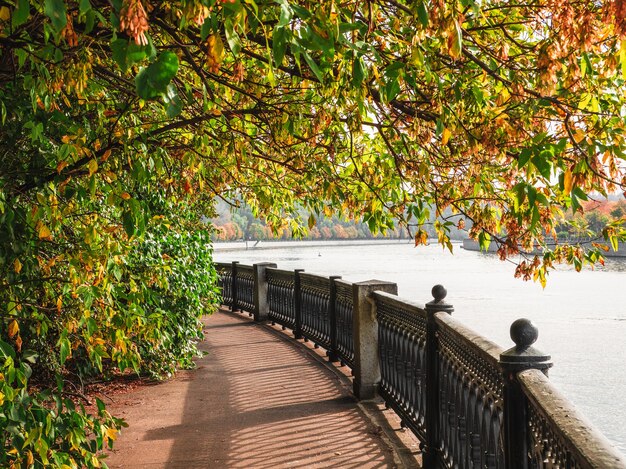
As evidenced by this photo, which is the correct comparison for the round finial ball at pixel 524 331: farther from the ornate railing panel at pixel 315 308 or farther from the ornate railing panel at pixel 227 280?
the ornate railing panel at pixel 227 280

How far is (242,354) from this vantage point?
1055cm

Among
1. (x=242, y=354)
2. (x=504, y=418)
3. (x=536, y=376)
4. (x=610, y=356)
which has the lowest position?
(x=610, y=356)

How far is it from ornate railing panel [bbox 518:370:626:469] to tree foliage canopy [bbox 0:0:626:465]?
1.09m

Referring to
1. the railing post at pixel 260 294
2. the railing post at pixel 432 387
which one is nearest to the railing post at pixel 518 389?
the railing post at pixel 432 387

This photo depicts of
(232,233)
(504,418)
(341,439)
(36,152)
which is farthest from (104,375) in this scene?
(232,233)

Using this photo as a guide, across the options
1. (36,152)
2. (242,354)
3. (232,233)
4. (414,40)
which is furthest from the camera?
(232,233)

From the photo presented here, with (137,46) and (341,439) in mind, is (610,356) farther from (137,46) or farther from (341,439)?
(137,46)

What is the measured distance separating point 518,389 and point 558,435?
2.44ft

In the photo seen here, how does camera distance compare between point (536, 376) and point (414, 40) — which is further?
point (414, 40)

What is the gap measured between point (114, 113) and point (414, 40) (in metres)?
2.81

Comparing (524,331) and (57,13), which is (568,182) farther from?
(57,13)

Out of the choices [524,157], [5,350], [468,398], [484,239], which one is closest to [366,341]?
[484,239]

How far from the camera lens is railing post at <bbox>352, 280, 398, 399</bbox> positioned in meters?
7.43

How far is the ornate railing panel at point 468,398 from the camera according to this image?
3.68m
